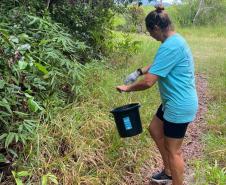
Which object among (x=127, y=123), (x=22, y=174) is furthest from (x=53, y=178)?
(x=127, y=123)

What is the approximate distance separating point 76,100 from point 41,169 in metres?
1.32

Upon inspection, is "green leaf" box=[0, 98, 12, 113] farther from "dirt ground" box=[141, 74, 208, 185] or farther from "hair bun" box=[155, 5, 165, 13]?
"dirt ground" box=[141, 74, 208, 185]

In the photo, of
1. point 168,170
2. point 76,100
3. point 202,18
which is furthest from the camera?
point 202,18

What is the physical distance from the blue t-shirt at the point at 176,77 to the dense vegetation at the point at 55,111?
0.85 metres

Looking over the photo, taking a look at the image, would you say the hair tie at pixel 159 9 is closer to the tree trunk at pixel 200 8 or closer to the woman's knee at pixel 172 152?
the woman's knee at pixel 172 152

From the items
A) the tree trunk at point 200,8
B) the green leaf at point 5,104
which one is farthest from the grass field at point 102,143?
the tree trunk at point 200,8

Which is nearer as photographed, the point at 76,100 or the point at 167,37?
the point at 167,37

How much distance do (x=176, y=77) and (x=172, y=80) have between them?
0.04m

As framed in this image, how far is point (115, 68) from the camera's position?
6.86m

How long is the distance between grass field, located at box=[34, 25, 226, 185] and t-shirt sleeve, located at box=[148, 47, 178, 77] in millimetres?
1065

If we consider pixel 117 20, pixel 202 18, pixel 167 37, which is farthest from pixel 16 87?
pixel 202 18

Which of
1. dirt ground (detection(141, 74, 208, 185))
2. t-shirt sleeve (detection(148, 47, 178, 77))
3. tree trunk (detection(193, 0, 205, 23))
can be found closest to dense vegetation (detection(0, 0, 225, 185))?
dirt ground (detection(141, 74, 208, 185))

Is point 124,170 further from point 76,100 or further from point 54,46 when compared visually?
point 54,46

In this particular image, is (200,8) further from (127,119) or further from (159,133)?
(127,119)
